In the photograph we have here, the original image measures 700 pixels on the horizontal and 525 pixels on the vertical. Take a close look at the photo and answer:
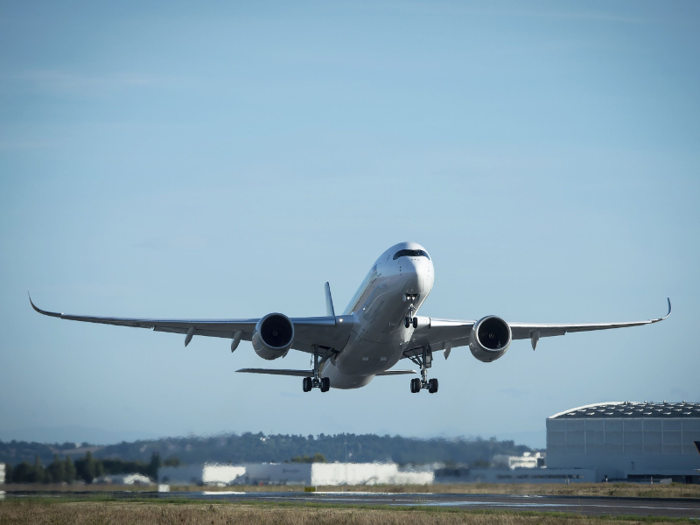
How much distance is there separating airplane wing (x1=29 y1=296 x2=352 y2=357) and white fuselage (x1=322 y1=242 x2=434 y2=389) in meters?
0.52

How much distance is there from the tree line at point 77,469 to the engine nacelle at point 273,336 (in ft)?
36.3

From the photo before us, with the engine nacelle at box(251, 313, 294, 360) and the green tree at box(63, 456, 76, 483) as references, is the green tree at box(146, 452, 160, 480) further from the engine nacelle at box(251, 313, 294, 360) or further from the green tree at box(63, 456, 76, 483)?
the engine nacelle at box(251, 313, 294, 360)

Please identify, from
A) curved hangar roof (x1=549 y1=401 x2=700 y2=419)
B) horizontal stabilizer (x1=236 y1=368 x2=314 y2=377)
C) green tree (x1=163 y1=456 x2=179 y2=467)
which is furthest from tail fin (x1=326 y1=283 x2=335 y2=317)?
curved hangar roof (x1=549 y1=401 x2=700 y2=419)

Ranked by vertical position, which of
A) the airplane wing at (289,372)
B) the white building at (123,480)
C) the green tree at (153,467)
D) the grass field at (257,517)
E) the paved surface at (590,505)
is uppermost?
the airplane wing at (289,372)

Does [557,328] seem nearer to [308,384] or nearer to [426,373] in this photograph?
[426,373]

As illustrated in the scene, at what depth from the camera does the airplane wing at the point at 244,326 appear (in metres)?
32.2

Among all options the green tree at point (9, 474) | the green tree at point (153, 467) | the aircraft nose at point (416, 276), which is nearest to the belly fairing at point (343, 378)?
the aircraft nose at point (416, 276)

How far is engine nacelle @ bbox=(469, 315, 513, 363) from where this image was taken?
31.7 m

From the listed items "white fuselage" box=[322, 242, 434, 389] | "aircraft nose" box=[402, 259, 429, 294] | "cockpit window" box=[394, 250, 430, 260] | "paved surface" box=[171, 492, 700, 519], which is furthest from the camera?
"paved surface" box=[171, 492, 700, 519]

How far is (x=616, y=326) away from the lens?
120ft

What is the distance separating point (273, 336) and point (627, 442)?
53.1 m

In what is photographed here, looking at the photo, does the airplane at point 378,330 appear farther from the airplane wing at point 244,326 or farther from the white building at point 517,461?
the white building at point 517,461

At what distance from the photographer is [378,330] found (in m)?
30.8

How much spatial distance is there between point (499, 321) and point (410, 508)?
330 inches
